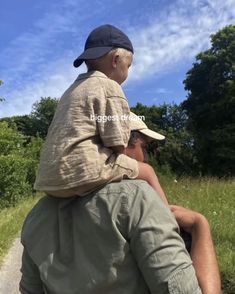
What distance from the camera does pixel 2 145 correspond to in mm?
21203

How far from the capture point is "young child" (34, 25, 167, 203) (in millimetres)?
1829

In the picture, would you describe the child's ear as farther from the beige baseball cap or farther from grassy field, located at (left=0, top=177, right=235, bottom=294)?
grassy field, located at (left=0, top=177, right=235, bottom=294)

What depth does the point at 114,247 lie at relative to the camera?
1.72 m

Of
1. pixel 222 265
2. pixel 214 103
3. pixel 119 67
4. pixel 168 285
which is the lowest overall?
pixel 222 265

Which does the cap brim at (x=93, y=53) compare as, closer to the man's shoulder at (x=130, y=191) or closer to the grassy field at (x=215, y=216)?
the man's shoulder at (x=130, y=191)

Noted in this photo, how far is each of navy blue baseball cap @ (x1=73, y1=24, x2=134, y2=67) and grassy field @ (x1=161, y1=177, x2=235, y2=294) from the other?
130 inches

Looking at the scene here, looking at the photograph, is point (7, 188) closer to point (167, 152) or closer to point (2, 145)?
point (2, 145)

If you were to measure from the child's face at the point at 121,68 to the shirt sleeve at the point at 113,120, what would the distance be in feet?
0.48

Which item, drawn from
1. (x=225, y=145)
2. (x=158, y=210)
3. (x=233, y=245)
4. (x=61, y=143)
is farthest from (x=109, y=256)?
(x=225, y=145)

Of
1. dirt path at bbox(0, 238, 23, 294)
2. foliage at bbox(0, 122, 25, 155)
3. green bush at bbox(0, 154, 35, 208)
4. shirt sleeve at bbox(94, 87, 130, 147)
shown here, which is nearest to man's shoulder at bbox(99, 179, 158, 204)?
shirt sleeve at bbox(94, 87, 130, 147)

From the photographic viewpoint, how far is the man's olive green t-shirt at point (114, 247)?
5.48 feet

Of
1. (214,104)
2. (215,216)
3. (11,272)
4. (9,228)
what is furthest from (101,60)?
(214,104)

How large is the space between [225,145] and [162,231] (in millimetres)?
35665

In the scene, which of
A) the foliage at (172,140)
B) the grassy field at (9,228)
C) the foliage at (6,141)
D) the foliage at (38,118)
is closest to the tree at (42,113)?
the foliage at (38,118)
